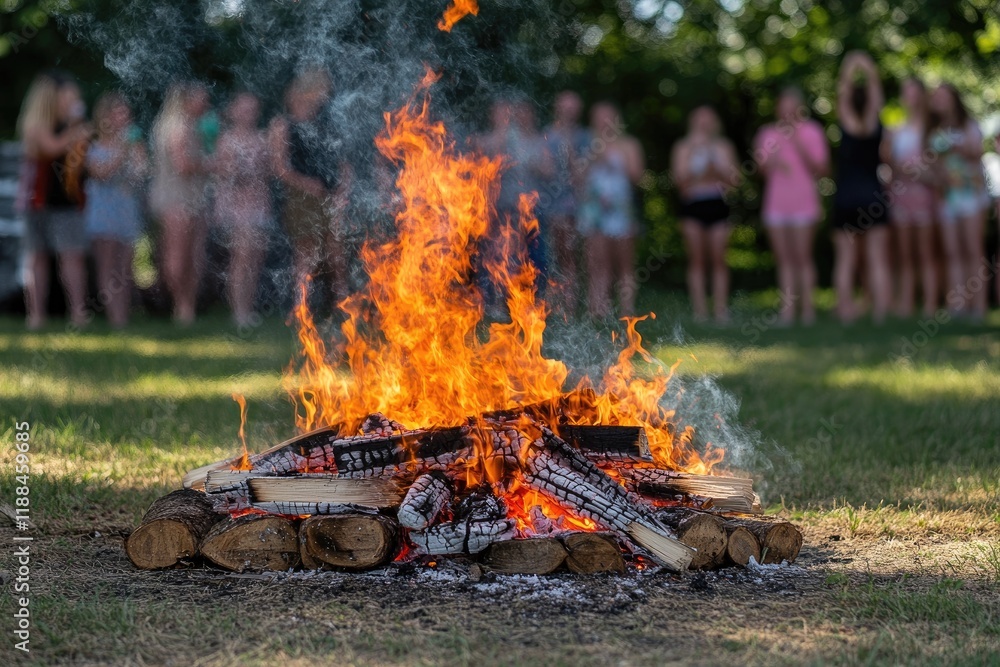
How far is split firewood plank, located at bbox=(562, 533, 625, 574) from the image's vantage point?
146 inches

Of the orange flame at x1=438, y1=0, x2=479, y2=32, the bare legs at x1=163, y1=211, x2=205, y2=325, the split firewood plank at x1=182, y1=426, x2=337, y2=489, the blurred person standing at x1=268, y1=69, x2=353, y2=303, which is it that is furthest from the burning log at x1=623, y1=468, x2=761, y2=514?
the bare legs at x1=163, y1=211, x2=205, y2=325

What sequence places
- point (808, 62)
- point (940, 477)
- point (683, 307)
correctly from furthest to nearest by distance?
1. point (808, 62)
2. point (683, 307)
3. point (940, 477)

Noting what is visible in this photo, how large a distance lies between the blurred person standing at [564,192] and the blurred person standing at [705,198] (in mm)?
1226

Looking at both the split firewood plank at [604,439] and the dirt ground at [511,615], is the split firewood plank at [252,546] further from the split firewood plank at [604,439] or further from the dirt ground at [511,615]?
the split firewood plank at [604,439]

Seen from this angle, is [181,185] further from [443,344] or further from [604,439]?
[604,439]

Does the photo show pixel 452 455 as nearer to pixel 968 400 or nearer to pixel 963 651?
pixel 963 651

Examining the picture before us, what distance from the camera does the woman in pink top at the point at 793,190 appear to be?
41.7 ft

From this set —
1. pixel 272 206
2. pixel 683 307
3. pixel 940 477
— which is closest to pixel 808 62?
pixel 683 307

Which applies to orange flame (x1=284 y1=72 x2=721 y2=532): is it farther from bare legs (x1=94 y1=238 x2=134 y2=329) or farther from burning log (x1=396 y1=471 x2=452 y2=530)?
bare legs (x1=94 y1=238 x2=134 y2=329)

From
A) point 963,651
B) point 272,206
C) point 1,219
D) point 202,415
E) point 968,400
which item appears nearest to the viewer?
point 963,651

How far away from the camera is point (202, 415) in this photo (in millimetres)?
6590

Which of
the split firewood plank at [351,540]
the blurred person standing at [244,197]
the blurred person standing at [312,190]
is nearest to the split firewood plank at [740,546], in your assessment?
the split firewood plank at [351,540]

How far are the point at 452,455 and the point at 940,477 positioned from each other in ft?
8.47

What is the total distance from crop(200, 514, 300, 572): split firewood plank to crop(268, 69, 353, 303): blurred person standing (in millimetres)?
5859
